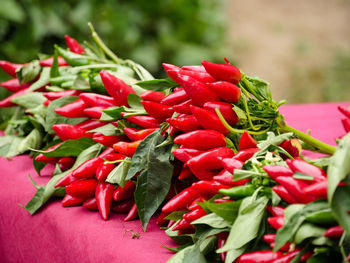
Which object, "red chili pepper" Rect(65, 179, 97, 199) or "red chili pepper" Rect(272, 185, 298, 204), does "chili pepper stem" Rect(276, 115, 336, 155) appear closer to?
"red chili pepper" Rect(272, 185, 298, 204)

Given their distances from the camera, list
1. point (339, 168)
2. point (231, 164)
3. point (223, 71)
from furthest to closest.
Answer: point (223, 71) < point (231, 164) < point (339, 168)

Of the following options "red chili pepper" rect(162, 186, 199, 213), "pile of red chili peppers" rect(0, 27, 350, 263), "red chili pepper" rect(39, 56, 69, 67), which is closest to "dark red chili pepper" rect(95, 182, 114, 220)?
"pile of red chili peppers" rect(0, 27, 350, 263)

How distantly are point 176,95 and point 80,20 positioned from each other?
2.43m

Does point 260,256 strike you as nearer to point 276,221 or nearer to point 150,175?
point 276,221

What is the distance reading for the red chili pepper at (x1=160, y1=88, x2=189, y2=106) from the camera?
0.83 meters

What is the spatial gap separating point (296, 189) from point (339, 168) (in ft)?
0.22

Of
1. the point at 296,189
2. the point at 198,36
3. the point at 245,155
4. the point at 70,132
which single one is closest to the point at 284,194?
the point at 296,189

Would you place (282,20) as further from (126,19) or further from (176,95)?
(176,95)

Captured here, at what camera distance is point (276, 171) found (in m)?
0.61

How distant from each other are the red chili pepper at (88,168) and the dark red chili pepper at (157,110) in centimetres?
15

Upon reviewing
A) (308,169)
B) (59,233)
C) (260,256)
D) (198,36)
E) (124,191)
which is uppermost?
(308,169)

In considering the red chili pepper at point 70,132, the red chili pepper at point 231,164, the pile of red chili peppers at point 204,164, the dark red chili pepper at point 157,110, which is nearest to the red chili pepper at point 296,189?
the pile of red chili peppers at point 204,164

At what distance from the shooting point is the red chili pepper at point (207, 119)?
2.50 ft

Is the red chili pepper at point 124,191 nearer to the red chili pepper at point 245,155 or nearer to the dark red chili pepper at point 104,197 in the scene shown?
the dark red chili pepper at point 104,197
